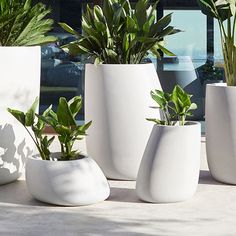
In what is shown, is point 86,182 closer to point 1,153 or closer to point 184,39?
point 1,153

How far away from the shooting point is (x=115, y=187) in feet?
12.3

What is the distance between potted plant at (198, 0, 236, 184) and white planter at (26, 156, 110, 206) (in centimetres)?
80

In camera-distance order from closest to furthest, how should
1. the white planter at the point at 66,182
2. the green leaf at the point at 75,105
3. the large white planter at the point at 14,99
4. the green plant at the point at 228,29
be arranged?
the white planter at the point at 66,182 → the green leaf at the point at 75,105 → the large white planter at the point at 14,99 → the green plant at the point at 228,29

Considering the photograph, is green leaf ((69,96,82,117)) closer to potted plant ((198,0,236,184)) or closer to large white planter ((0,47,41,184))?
large white planter ((0,47,41,184))

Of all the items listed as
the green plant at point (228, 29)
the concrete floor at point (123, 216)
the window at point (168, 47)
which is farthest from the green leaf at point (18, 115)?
the window at point (168, 47)

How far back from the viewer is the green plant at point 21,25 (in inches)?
146

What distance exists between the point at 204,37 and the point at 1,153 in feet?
8.83

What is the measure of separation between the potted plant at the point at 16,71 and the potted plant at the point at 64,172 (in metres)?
0.29

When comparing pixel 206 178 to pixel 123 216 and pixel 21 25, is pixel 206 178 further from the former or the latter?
pixel 21 25

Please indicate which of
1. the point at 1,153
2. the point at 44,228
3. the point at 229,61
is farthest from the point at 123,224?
the point at 229,61

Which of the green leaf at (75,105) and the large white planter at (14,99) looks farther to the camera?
the large white planter at (14,99)

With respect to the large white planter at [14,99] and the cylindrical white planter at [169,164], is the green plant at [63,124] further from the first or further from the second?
the cylindrical white planter at [169,164]

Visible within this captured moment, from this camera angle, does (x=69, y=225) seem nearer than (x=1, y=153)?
Yes

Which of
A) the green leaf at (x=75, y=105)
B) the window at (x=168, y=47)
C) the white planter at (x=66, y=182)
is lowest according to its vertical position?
the white planter at (x=66, y=182)
